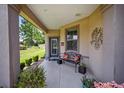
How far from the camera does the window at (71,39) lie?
8.41 metres

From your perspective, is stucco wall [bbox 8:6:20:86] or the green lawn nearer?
stucco wall [bbox 8:6:20:86]

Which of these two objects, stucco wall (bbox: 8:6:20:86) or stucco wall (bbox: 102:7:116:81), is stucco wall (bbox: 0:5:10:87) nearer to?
stucco wall (bbox: 8:6:20:86)

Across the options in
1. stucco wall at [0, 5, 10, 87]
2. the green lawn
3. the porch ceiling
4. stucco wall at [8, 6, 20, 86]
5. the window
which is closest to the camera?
stucco wall at [0, 5, 10, 87]

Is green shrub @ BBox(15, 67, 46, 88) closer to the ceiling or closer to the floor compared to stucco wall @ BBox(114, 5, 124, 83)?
closer to the floor

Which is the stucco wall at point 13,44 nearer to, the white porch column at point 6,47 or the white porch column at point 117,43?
the white porch column at point 6,47

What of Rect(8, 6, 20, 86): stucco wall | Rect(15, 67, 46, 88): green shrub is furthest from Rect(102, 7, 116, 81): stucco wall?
Rect(8, 6, 20, 86): stucco wall

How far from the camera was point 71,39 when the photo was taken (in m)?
8.94

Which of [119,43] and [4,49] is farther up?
[119,43]

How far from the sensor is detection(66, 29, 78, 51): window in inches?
331

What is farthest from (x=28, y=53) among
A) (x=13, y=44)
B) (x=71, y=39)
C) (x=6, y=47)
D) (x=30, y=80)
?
(x=6, y=47)

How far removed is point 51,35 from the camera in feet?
40.9

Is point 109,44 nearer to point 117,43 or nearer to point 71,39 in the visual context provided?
point 117,43
